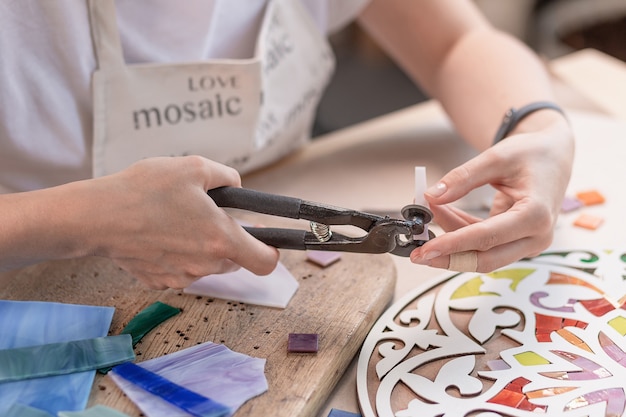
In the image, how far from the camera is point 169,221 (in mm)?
626

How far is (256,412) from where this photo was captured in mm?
586

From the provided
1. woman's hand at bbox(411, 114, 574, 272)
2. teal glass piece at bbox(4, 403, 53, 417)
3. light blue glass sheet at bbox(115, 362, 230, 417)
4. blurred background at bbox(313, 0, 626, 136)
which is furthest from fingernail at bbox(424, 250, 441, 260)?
blurred background at bbox(313, 0, 626, 136)

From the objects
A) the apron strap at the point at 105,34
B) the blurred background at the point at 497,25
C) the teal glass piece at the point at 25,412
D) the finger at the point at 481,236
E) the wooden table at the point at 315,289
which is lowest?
the blurred background at the point at 497,25

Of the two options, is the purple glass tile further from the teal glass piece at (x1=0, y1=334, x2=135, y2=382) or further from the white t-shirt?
the white t-shirt

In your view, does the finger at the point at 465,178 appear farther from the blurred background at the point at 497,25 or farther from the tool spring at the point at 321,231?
the blurred background at the point at 497,25

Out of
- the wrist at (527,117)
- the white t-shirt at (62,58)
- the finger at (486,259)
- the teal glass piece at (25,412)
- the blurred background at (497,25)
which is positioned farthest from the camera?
the blurred background at (497,25)

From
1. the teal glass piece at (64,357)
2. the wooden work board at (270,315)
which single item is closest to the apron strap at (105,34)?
the wooden work board at (270,315)

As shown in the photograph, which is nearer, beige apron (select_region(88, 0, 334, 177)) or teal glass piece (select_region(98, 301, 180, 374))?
teal glass piece (select_region(98, 301, 180, 374))

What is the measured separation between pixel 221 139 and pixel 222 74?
0.30ft

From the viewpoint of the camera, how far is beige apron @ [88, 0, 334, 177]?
84 cm

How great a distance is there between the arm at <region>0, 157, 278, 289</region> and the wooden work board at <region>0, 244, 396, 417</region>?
0.09m

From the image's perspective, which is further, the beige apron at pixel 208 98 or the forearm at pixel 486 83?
the forearm at pixel 486 83

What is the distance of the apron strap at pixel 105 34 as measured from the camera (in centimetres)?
81

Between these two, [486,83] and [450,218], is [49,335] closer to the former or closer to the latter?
[450,218]
